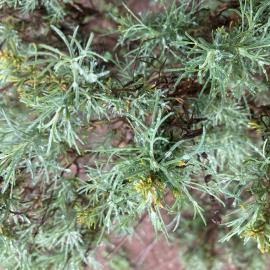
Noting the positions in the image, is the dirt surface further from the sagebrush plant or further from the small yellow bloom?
the small yellow bloom

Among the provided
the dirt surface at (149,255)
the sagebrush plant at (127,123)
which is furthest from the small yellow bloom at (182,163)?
the dirt surface at (149,255)

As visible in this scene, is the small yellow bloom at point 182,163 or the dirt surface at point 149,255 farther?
the dirt surface at point 149,255

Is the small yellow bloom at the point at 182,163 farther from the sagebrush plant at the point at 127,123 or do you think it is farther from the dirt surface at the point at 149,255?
the dirt surface at the point at 149,255

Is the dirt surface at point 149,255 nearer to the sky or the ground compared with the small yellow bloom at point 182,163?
nearer to the ground

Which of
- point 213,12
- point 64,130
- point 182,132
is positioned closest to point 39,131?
point 64,130

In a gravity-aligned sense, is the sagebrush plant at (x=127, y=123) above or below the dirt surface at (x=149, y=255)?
above

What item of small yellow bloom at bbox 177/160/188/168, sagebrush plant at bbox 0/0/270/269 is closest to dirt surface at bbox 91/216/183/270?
sagebrush plant at bbox 0/0/270/269

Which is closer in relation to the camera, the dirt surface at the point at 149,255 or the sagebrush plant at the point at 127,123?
the sagebrush plant at the point at 127,123

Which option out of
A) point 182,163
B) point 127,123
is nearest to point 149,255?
point 127,123

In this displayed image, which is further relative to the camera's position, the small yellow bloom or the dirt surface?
the dirt surface

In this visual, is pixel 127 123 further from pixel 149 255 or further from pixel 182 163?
pixel 149 255
